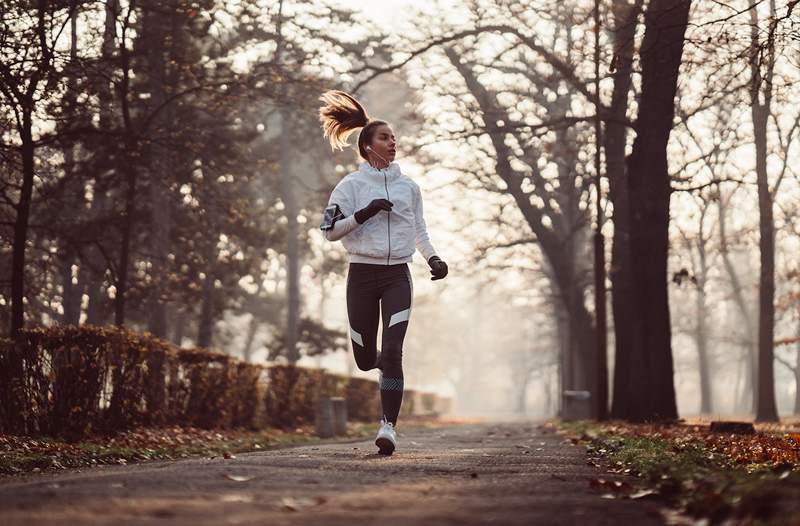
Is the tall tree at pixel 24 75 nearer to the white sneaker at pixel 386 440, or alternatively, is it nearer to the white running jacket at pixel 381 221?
the white running jacket at pixel 381 221

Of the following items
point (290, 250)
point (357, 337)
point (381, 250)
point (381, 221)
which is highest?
point (290, 250)

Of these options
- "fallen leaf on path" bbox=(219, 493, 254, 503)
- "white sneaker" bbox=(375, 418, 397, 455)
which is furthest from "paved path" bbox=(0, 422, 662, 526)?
"white sneaker" bbox=(375, 418, 397, 455)

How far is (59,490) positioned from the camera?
468 centimetres

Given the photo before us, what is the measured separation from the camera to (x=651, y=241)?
17.2 m

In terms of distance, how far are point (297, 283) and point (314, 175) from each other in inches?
465

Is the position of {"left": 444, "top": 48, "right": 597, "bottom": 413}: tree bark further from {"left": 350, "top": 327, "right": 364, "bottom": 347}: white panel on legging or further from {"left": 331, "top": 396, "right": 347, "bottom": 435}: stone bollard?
{"left": 350, "top": 327, "right": 364, "bottom": 347}: white panel on legging

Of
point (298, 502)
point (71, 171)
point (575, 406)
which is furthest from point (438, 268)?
point (575, 406)

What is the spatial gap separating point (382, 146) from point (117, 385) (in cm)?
581

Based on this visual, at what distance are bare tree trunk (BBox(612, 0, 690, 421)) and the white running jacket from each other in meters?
9.37

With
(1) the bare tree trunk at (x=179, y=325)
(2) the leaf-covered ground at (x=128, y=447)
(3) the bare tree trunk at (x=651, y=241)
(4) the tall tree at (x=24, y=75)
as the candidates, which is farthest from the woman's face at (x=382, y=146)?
(1) the bare tree trunk at (x=179, y=325)

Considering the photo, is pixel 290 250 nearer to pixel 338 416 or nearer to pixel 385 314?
pixel 338 416

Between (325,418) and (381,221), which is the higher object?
(381,221)

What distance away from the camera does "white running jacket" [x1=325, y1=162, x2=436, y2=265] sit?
7.99 m

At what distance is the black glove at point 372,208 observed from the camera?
7750 millimetres
